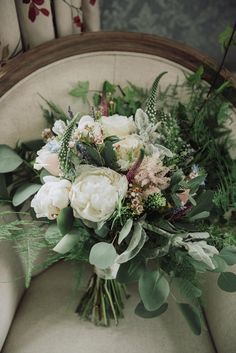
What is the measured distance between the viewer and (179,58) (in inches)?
38.5

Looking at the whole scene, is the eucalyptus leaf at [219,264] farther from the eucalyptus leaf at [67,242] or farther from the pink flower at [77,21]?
the pink flower at [77,21]

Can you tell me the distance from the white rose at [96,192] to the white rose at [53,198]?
17 mm

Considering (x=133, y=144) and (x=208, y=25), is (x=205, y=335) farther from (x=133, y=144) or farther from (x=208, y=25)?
(x=208, y=25)

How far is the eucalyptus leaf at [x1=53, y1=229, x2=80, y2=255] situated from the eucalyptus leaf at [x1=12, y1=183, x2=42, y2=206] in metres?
0.14

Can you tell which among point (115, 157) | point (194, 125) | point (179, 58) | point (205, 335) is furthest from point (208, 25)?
point (205, 335)

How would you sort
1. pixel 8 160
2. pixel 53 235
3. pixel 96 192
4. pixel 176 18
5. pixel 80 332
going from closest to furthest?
pixel 96 192 < pixel 53 235 < pixel 8 160 < pixel 80 332 < pixel 176 18

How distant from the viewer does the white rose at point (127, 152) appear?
679 millimetres

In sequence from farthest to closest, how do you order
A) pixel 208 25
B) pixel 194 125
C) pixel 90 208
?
1. pixel 208 25
2. pixel 194 125
3. pixel 90 208

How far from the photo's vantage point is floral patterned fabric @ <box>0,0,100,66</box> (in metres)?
0.90

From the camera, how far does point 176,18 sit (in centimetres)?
119

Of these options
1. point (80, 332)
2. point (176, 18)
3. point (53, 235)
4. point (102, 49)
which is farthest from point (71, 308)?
point (176, 18)

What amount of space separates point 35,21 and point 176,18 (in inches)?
18.7

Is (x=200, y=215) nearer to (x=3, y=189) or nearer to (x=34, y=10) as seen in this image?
(x=3, y=189)

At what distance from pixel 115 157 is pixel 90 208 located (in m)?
0.10
